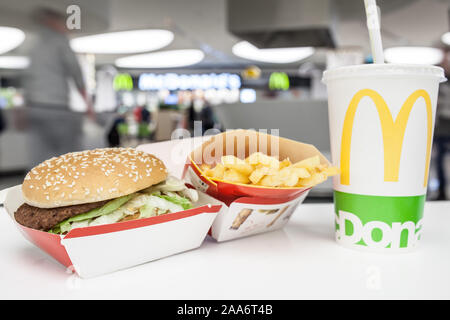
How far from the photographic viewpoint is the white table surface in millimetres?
518

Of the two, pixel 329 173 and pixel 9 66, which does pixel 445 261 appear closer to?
pixel 329 173

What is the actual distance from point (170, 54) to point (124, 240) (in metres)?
12.1

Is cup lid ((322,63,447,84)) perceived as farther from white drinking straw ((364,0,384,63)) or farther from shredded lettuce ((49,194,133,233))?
shredded lettuce ((49,194,133,233))

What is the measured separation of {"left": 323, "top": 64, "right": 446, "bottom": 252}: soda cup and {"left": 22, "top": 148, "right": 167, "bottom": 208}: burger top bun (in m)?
0.36

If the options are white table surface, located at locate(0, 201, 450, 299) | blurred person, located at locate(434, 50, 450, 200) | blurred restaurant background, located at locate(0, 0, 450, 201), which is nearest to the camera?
white table surface, located at locate(0, 201, 450, 299)

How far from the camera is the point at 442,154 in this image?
4617mm

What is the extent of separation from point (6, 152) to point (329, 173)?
6.72 meters

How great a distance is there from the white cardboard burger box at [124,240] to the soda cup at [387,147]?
265mm

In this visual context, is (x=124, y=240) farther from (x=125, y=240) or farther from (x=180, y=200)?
(x=180, y=200)

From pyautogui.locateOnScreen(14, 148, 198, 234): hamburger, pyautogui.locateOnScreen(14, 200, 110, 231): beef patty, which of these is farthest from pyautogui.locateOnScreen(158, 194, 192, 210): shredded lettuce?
pyautogui.locateOnScreen(14, 200, 110, 231): beef patty

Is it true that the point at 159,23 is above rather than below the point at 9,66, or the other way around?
above

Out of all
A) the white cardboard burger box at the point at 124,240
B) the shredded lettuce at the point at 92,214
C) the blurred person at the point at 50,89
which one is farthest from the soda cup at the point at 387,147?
the blurred person at the point at 50,89

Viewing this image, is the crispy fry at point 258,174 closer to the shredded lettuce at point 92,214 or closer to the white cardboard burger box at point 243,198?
the white cardboard burger box at point 243,198
